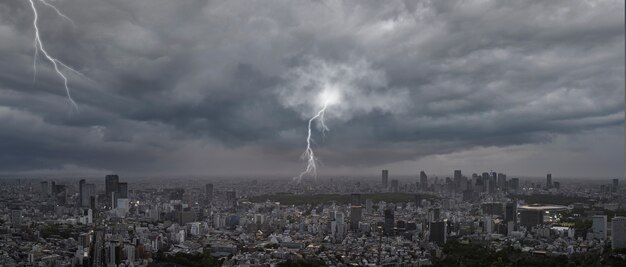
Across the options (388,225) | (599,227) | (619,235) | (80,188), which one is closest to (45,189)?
(80,188)

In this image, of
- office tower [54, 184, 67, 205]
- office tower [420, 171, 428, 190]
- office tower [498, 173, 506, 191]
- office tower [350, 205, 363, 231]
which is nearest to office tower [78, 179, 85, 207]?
office tower [54, 184, 67, 205]

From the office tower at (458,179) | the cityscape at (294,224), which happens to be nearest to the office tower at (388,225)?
the cityscape at (294,224)

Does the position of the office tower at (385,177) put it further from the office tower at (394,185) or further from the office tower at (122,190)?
the office tower at (122,190)

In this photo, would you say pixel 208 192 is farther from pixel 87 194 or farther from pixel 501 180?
pixel 501 180

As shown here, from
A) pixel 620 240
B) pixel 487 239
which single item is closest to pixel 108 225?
pixel 487 239

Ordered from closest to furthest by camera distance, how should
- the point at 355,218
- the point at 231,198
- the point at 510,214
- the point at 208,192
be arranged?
the point at 355,218, the point at 510,214, the point at 231,198, the point at 208,192
